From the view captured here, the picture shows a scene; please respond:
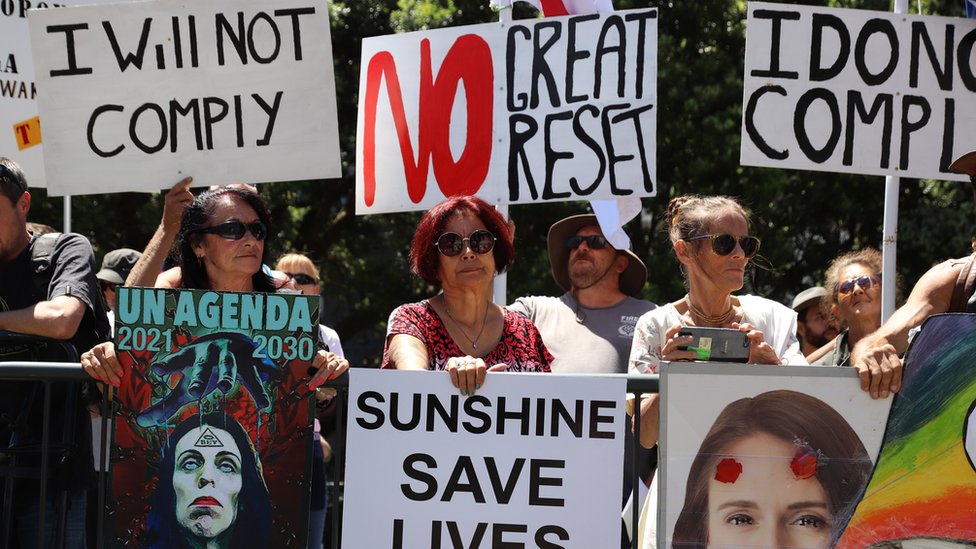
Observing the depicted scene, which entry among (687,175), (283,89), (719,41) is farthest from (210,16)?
(719,41)

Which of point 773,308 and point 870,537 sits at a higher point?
point 773,308

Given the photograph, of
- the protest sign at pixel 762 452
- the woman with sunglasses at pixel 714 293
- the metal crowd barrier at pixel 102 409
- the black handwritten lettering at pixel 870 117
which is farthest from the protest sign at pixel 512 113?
the protest sign at pixel 762 452

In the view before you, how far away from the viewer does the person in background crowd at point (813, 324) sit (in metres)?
7.21

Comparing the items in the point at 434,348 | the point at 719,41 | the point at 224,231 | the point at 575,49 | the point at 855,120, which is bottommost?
the point at 434,348

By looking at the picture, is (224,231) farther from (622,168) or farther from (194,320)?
(622,168)

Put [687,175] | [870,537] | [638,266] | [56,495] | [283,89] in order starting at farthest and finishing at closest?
[687,175] → [638,266] → [283,89] → [56,495] → [870,537]

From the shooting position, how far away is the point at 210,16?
17.1ft

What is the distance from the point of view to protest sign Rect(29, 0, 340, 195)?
509 cm

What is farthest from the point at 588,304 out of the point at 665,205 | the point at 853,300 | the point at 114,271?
the point at 665,205

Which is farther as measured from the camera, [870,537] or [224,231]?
[224,231]

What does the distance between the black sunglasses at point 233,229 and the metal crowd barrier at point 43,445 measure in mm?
656

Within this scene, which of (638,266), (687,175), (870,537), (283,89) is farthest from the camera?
(687,175)

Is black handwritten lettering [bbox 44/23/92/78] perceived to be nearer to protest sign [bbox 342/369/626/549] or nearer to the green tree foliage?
protest sign [bbox 342/369/626/549]

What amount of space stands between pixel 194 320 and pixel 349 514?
32.7 inches
